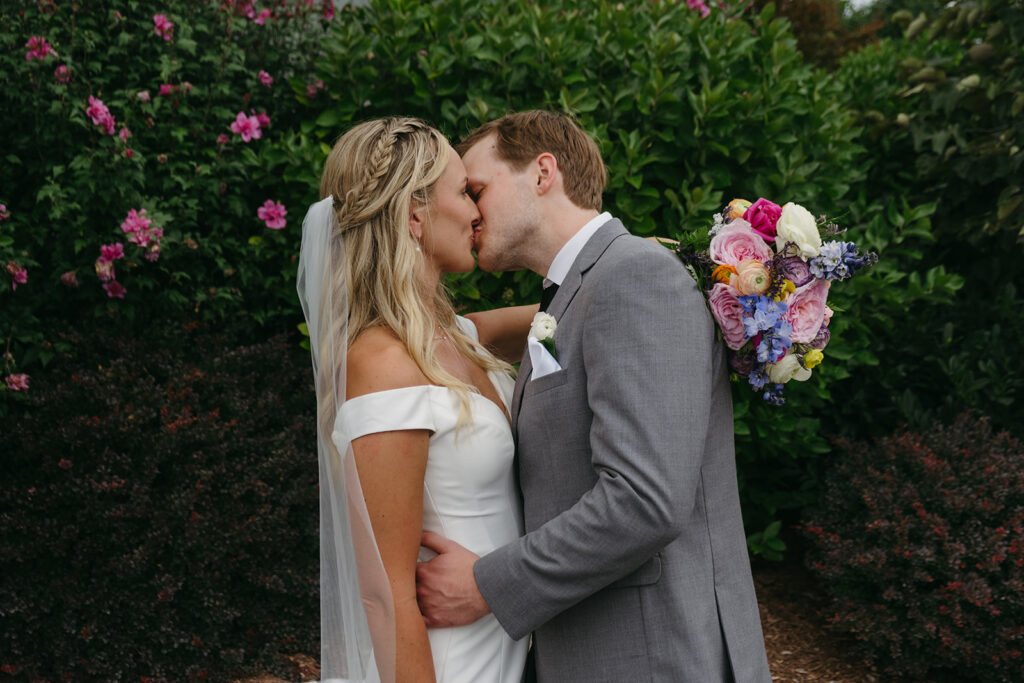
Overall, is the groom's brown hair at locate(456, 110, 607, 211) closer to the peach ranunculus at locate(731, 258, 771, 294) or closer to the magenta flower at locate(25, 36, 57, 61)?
the peach ranunculus at locate(731, 258, 771, 294)

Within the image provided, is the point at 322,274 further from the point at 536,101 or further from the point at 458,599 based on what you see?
the point at 536,101

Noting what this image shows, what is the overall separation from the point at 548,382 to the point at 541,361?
0.19ft

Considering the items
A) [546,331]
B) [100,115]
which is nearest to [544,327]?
[546,331]

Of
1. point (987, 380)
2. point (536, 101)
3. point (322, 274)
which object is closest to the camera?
point (322, 274)

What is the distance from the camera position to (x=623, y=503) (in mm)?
1783

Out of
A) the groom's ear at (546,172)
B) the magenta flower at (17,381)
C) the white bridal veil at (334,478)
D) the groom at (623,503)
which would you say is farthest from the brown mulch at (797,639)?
the groom's ear at (546,172)

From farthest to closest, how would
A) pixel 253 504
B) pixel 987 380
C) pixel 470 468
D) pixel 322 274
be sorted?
pixel 987 380, pixel 253 504, pixel 322 274, pixel 470 468

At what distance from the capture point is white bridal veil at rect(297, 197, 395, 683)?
86.9 inches

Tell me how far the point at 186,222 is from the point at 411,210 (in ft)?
7.21

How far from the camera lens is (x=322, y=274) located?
7.65 feet

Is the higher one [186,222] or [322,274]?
[186,222]

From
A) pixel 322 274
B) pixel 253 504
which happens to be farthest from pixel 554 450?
pixel 253 504

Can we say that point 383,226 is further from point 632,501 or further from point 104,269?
point 104,269

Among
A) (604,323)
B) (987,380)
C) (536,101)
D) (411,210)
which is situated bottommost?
(987,380)
